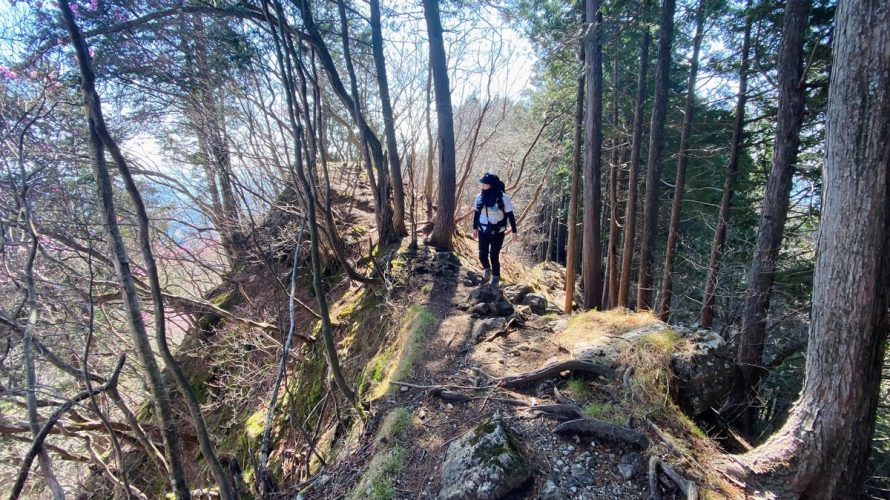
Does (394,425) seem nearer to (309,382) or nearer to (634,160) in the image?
(309,382)

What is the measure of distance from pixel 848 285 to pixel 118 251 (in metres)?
5.07

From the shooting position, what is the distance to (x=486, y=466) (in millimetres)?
2688

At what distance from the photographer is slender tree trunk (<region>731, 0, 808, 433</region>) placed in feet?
19.4

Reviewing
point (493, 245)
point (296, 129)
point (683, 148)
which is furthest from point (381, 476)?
point (683, 148)

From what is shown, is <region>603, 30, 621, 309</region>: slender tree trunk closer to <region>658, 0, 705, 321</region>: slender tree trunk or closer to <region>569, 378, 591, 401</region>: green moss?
<region>658, 0, 705, 321</region>: slender tree trunk

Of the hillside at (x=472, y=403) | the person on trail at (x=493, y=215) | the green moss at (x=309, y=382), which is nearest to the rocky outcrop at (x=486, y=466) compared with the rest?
the hillside at (x=472, y=403)

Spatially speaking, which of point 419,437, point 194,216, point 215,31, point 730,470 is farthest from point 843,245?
point 194,216

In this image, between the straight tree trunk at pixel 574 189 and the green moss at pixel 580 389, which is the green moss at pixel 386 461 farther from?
the straight tree trunk at pixel 574 189

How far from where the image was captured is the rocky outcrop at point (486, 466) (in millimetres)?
2600

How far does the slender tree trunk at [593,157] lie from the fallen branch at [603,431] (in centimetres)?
518

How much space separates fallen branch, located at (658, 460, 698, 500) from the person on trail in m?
3.67

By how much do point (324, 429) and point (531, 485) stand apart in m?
3.27

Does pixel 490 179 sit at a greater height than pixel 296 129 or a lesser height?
lesser

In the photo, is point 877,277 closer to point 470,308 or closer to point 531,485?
point 531,485
